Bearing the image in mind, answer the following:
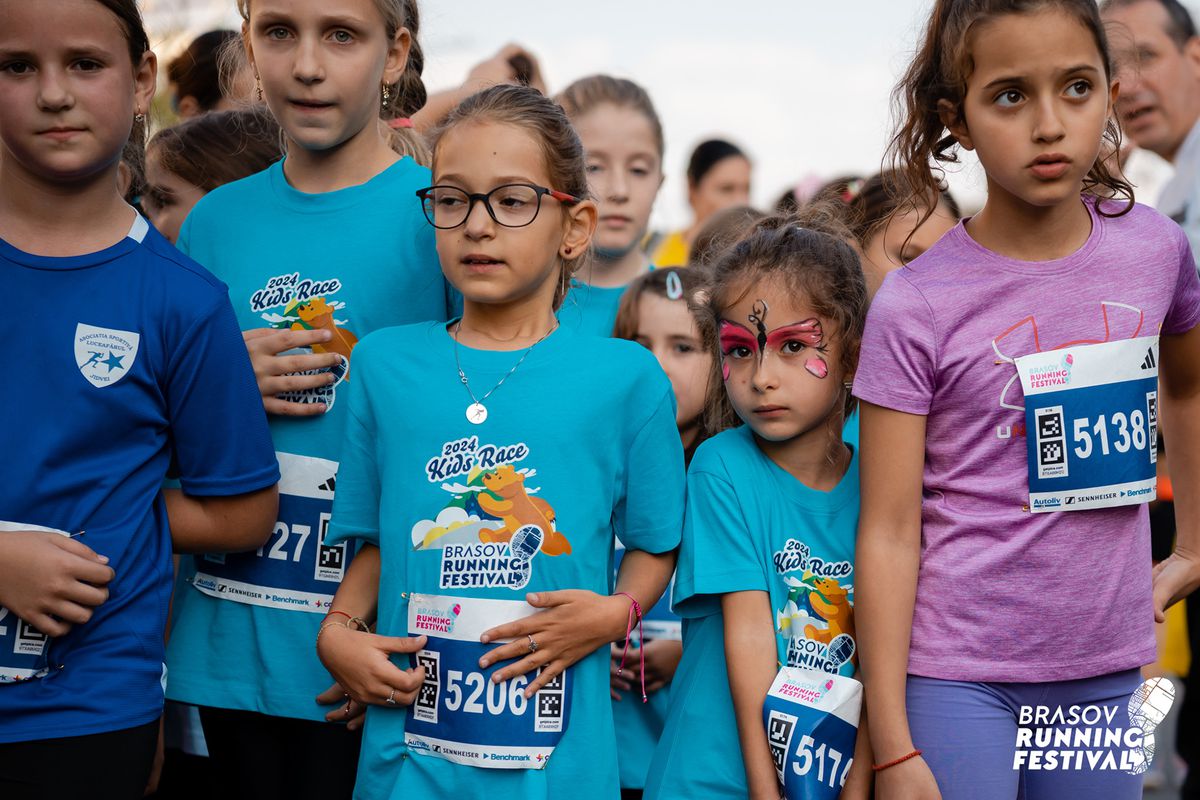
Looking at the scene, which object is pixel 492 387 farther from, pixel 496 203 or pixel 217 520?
pixel 217 520

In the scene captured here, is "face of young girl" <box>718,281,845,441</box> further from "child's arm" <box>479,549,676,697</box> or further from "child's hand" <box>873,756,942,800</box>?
"child's hand" <box>873,756,942,800</box>

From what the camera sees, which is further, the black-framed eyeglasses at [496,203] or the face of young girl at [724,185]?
the face of young girl at [724,185]

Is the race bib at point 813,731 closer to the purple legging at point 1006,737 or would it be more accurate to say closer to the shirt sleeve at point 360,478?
the purple legging at point 1006,737

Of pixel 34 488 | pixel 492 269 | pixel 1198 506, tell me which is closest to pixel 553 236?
pixel 492 269

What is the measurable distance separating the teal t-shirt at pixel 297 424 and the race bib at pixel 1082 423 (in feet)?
4.76

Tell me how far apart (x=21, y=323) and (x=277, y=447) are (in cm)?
68

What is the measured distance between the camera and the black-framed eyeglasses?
111 inches

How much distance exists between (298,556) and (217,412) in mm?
439

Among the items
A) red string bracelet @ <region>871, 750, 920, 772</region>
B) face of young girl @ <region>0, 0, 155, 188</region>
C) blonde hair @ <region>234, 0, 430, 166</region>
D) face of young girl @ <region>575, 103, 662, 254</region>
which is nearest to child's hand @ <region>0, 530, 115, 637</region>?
face of young girl @ <region>0, 0, 155, 188</region>

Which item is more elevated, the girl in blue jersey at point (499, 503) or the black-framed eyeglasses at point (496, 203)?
the black-framed eyeglasses at point (496, 203)

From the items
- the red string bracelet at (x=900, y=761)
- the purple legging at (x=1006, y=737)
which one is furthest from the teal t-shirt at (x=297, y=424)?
the purple legging at (x=1006, y=737)

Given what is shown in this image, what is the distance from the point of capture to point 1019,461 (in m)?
2.66

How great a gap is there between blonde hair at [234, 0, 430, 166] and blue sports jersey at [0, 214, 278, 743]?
87cm

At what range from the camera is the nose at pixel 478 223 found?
278 centimetres
